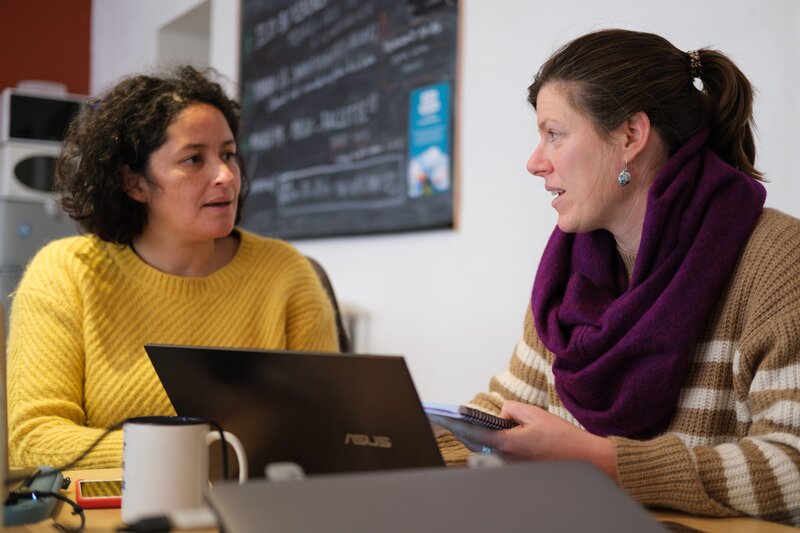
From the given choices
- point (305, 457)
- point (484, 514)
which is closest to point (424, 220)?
point (305, 457)

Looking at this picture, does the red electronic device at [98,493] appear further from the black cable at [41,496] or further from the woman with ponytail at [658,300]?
the woman with ponytail at [658,300]

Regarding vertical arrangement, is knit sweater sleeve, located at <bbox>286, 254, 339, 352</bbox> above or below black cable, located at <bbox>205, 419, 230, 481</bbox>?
above

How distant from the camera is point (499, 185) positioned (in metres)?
2.68

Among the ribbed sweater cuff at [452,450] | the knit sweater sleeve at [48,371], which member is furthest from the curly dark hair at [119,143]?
the ribbed sweater cuff at [452,450]

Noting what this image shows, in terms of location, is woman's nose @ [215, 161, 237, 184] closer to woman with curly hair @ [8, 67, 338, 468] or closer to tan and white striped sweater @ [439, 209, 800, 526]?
woman with curly hair @ [8, 67, 338, 468]

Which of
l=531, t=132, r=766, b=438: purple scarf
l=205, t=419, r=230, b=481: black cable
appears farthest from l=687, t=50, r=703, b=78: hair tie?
l=205, t=419, r=230, b=481: black cable

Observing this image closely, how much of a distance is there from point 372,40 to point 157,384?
1.92m

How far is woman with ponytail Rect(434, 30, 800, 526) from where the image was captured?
1.15m

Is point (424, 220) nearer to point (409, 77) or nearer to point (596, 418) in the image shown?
point (409, 77)

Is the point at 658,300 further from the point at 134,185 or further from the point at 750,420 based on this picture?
the point at 134,185

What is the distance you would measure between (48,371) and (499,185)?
1.42 metres

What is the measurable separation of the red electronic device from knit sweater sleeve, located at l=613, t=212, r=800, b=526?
0.63 metres

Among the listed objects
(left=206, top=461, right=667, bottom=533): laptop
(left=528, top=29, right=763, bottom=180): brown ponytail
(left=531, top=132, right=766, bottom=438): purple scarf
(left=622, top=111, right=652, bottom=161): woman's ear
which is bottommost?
(left=206, top=461, right=667, bottom=533): laptop

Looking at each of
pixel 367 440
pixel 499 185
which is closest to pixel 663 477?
pixel 367 440
